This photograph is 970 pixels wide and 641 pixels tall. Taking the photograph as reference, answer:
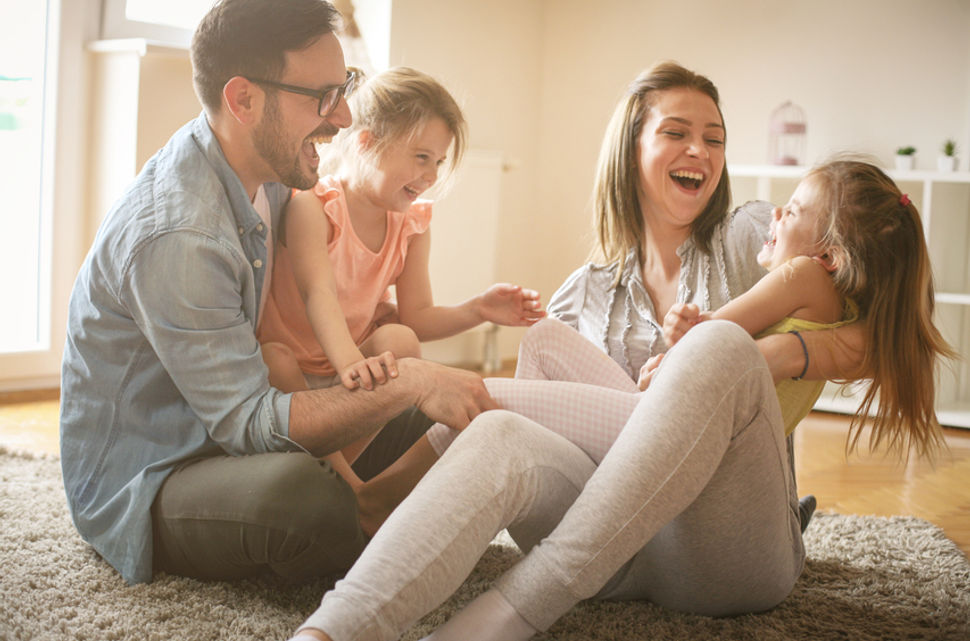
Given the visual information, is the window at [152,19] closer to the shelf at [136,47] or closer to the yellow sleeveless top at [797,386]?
the shelf at [136,47]

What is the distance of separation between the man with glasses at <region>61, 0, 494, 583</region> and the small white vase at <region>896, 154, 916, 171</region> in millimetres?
2853

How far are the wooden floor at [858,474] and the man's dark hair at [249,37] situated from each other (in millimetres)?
1504

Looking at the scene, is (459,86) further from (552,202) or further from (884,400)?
(884,400)

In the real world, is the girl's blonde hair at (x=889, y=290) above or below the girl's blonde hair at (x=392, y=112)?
below

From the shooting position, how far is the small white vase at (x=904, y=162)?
376 centimetres

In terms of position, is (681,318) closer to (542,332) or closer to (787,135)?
(542,332)

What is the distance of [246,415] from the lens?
1405mm

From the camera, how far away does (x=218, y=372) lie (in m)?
1.39

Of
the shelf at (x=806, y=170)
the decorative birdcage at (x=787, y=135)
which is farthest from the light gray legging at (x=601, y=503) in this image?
the decorative birdcage at (x=787, y=135)

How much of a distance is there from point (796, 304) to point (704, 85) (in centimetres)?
56

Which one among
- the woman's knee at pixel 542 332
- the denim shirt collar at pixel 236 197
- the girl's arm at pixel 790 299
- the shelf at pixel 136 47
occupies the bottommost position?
the woman's knee at pixel 542 332

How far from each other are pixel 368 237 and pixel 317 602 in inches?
28.9

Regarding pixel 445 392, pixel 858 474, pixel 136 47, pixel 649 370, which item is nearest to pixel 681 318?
pixel 649 370

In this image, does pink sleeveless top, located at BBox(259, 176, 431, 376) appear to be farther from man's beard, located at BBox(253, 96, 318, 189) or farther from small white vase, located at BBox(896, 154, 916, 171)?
small white vase, located at BBox(896, 154, 916, 171)
